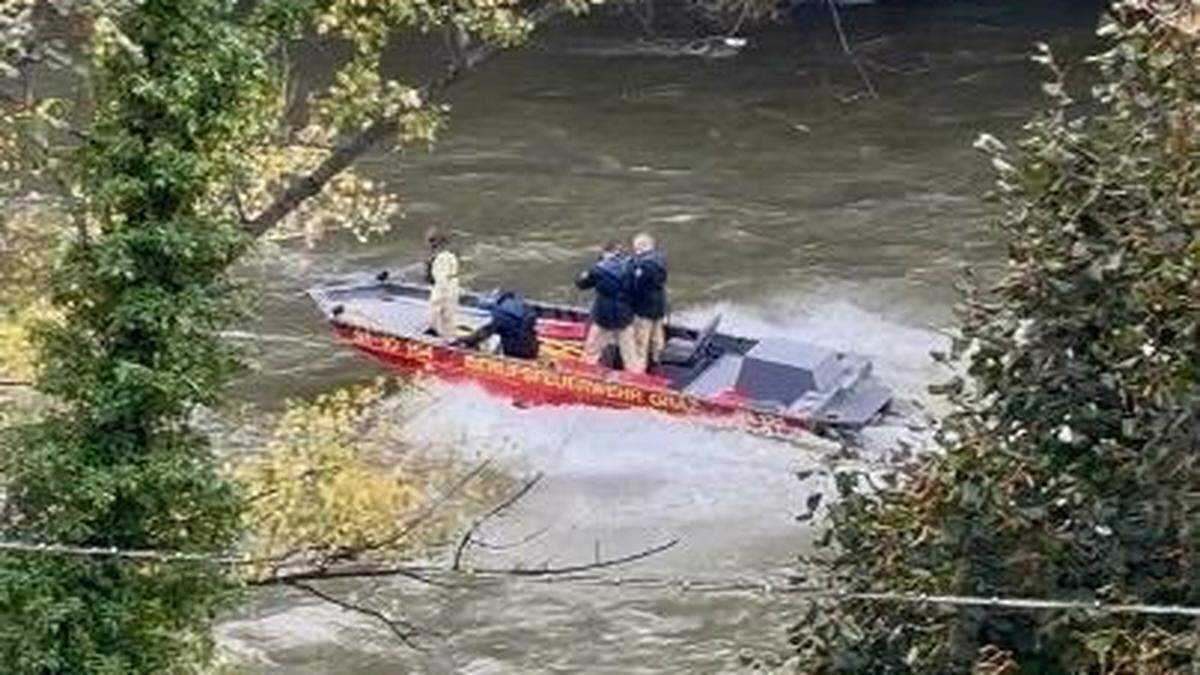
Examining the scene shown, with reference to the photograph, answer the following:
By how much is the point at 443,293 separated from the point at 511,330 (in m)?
0.84

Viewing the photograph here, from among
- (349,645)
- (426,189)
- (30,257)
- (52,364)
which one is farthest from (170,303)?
(426,189)

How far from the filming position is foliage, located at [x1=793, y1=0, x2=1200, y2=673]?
7.66 metres

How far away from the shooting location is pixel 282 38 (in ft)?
35.0

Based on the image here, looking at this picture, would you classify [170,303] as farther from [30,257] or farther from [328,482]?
[328,482]

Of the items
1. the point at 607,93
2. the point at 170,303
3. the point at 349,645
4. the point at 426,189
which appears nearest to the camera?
the point at 170,303

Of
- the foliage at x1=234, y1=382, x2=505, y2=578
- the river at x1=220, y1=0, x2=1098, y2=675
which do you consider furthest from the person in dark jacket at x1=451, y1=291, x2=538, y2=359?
the foliage at x1=234, y1=382, x2=505, y2=578

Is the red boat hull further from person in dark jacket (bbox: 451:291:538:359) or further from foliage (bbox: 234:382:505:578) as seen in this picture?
foliage (bbox: 234:382:505:578)

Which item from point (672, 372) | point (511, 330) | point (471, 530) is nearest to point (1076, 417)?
point (471, 530)

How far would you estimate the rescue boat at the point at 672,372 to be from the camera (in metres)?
19.0

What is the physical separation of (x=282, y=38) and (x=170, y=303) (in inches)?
68.8

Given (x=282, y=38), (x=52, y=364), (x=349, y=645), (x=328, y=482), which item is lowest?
(x=349, y=645)

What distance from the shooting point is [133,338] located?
9.70 meters

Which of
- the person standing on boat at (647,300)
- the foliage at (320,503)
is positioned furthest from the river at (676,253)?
the foliage at (320,503)

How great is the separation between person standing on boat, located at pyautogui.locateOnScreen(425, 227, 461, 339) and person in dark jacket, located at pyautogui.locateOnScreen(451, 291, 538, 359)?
11.6 inches
